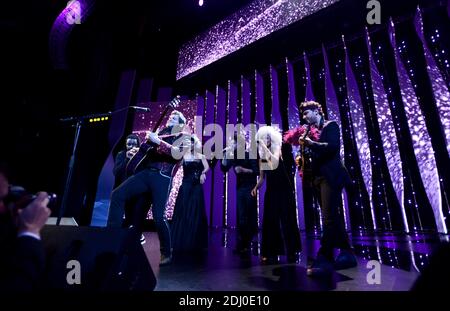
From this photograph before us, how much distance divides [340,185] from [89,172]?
638 centimetres

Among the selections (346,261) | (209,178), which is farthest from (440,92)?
(209,178)

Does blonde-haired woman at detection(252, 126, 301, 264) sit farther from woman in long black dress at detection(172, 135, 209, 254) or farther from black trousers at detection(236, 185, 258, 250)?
woman in long black dress at detection(172, 135, 209, 254)

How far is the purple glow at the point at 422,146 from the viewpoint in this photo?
4391 millimetres

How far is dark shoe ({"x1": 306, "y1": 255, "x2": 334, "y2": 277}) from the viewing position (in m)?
2.11

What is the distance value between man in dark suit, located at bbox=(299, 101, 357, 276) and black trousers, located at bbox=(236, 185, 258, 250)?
118 cm

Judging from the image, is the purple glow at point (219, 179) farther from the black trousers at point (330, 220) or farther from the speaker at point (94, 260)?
the speaker at point (94, 260)

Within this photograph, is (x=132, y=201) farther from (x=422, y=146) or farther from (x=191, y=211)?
(x=422, y=146)

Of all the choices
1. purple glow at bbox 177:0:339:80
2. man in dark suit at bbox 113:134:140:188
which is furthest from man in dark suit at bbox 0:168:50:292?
purple glow at bbox 177:0:339:80

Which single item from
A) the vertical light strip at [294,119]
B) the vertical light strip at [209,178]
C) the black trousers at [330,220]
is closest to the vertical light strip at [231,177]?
the vertical light strip at [209,178]

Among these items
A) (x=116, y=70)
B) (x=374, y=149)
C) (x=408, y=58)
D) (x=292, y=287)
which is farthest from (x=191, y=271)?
(x=116, y=70)

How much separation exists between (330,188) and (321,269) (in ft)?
2.43

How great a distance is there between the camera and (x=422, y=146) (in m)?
4.52
